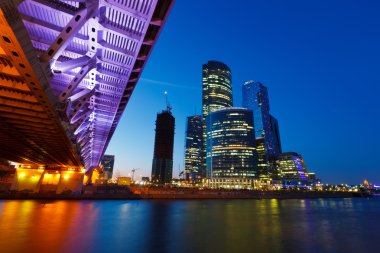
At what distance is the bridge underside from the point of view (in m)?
9.94

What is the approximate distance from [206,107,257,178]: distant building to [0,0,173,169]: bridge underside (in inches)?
6360

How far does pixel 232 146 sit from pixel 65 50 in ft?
556

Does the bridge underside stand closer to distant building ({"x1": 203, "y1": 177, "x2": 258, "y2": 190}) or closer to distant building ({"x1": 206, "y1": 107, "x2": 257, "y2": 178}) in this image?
distant building ({"x1": 203, "y1": 177, "x2": 258, "y2": 190})

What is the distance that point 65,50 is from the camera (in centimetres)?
1430

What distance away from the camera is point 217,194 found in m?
91.1

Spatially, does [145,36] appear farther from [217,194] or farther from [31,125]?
[217,194]

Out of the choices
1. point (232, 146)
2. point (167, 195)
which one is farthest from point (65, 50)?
point (232, 146)

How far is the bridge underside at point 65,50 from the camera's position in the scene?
32.6 ft

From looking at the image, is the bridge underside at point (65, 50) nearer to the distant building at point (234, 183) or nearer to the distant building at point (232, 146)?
the distant building at point (234, 183)

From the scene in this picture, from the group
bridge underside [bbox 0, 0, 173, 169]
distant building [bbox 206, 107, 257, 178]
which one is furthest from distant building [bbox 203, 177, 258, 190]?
bridge underside [bbox 0, 0, 173, 169]

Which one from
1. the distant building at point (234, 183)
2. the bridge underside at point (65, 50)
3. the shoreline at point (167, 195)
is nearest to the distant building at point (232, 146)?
the distant building at point (234, 183)

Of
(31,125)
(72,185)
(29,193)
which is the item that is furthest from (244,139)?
(31,125)

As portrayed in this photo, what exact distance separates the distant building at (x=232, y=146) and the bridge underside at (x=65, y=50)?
530 ft

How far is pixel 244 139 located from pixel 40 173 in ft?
465
